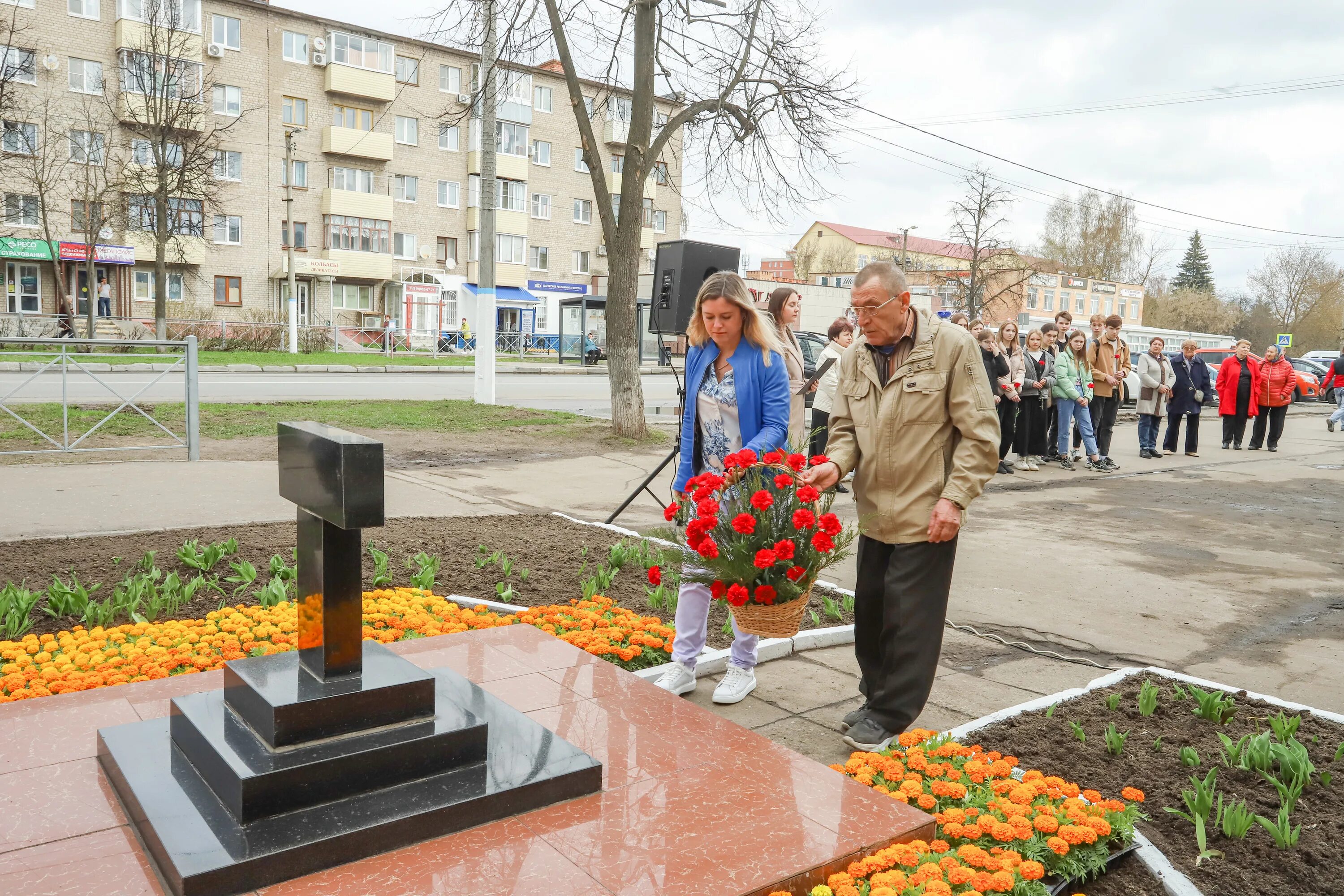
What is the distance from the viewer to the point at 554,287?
156 ft

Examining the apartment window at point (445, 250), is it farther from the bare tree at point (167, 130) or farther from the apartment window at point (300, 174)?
the bare tree at point (167, 130)

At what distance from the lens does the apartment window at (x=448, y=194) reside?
4762cm

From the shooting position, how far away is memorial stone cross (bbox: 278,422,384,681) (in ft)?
9.40

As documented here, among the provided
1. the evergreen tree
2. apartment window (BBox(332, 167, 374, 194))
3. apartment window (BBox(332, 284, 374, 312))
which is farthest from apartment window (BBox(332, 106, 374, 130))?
the evergreen tree

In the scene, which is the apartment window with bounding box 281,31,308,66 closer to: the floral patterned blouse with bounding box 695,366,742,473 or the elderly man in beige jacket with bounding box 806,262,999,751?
the floral patterned blouse with bounding box 695,366,742,473

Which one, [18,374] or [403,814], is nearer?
[403,814]

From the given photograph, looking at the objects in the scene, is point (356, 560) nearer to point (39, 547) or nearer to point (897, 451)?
point (897, 451)

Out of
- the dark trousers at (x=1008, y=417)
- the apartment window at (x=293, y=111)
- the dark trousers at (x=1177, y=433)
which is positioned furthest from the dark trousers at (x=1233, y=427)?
the apartment window at (x=293, y=111)

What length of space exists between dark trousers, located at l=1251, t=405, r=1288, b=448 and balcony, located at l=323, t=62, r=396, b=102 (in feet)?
126

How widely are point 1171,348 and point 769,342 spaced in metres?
64.6

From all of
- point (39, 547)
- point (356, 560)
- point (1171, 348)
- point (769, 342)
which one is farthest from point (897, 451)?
point (1171, 348)

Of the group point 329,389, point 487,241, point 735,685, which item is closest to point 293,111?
point 329,389

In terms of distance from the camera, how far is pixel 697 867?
2.69 m

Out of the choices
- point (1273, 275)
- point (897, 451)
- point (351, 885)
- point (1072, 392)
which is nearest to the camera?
point (351, 885)
